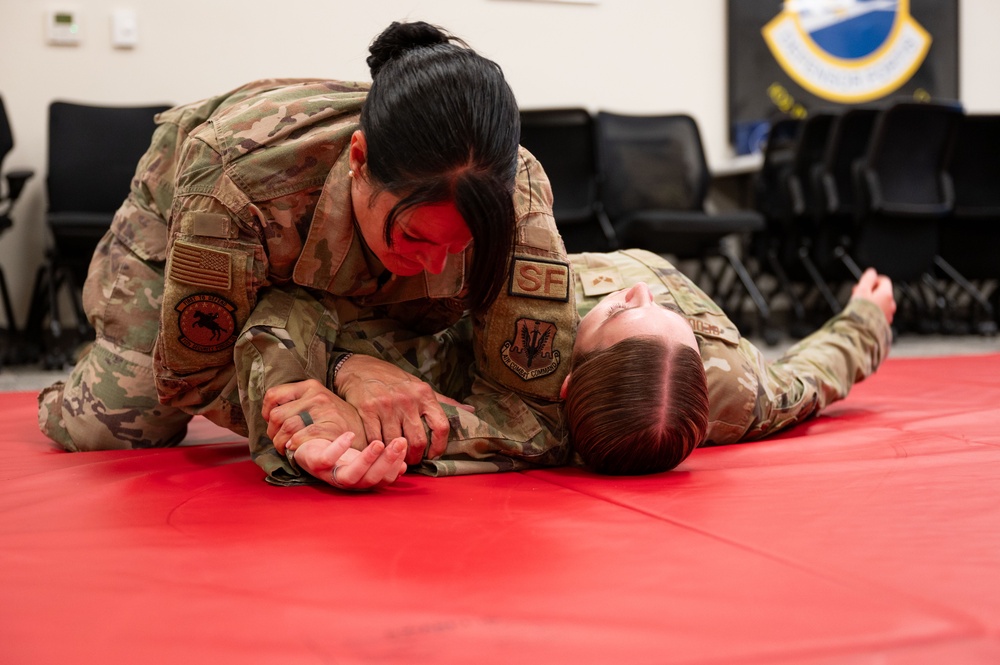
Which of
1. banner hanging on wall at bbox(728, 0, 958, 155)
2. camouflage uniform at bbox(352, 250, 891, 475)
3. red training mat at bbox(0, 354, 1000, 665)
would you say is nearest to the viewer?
red training mat at bbox(0, 354, 1000, 665)

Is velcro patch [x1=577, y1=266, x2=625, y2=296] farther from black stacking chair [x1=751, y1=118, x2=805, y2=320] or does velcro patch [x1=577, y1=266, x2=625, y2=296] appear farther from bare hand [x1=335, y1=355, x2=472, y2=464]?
black stacking chair [x1=751, y1=118, x2=805, y2=320]

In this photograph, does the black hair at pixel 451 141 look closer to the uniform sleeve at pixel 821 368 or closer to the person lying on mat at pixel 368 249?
the person lying on mat at pixel 368 249

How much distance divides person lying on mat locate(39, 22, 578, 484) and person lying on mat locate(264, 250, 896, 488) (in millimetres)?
41

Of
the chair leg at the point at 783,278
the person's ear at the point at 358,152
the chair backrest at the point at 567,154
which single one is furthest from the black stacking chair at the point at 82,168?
the chair leg at the point at 783,278

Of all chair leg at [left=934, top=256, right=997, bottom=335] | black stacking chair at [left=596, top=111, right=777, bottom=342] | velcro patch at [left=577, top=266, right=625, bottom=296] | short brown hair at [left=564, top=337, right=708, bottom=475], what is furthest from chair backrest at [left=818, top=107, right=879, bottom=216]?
short brown hair at [left=564, top=337, right=708, bottom=475]

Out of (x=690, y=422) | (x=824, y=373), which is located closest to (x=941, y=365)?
(x=824, y=373)

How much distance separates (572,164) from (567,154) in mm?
53

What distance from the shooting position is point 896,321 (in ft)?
16.2

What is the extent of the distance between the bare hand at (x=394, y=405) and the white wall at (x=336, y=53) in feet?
10.6

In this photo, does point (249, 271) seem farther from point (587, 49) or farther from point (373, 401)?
point (587, 49)

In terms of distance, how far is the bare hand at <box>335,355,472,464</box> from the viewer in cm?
136

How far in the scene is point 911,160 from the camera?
14.8ft

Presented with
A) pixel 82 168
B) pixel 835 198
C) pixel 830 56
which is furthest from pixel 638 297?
pixel 830 56

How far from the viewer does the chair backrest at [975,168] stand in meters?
4.69
